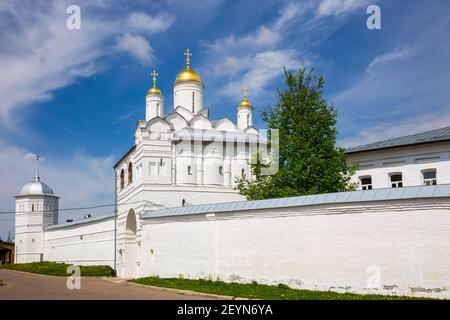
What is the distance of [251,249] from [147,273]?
21.3ft

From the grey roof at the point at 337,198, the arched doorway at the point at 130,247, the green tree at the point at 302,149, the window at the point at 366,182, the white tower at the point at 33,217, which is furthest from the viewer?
the white tower at the point at 33,217

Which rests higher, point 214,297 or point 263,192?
point 263,192

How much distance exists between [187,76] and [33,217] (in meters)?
25.9

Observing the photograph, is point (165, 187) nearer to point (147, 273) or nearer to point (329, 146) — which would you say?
point (147, 273)

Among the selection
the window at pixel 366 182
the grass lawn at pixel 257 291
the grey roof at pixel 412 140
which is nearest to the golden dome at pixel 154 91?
the grey roof at pixel 412 140

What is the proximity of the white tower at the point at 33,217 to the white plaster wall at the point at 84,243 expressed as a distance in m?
2.64

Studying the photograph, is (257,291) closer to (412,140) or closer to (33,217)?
(412,140)

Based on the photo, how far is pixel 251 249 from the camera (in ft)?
53.1

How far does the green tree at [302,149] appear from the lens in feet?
70.4

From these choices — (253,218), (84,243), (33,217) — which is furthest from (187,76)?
(33,217)

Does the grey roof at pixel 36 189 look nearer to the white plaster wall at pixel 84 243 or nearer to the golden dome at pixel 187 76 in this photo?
the white plaster wall at pixel 84 243

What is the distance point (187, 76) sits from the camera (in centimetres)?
3020

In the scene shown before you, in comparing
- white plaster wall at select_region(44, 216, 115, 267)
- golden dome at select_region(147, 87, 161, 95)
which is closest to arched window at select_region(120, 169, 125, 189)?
white plaster wall at select_region(44, 216, 115, 267)
